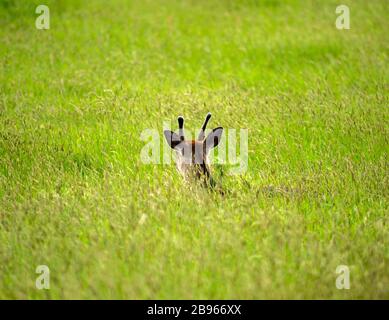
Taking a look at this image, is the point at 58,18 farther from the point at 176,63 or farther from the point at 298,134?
the point at 298,134

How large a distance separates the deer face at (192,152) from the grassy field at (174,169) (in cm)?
21

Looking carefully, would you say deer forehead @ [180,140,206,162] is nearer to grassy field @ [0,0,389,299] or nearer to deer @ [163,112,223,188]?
deer @ [163,112,223,188]

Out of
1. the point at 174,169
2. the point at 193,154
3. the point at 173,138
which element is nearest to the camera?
the point at 193,154

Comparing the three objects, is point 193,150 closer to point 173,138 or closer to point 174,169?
point 173,138

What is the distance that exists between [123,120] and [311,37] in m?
7.10

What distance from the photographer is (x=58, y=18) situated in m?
15.6

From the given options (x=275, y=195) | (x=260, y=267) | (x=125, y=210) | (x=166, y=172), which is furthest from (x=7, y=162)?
(x=260, y=267)

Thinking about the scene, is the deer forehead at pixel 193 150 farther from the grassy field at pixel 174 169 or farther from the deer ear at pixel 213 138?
the grassy field at pixel 174 169

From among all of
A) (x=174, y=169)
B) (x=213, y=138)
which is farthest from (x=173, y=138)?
(x=174, y=169)

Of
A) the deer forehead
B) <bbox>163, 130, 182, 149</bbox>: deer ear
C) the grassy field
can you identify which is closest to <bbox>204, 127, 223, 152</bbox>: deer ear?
the deer forehead

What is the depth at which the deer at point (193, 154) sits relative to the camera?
20.3 ft

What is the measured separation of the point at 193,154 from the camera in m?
6.23

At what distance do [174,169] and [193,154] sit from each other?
90 centimetres

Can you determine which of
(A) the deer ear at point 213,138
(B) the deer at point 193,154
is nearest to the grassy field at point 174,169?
(B) the deer at point 193,154
